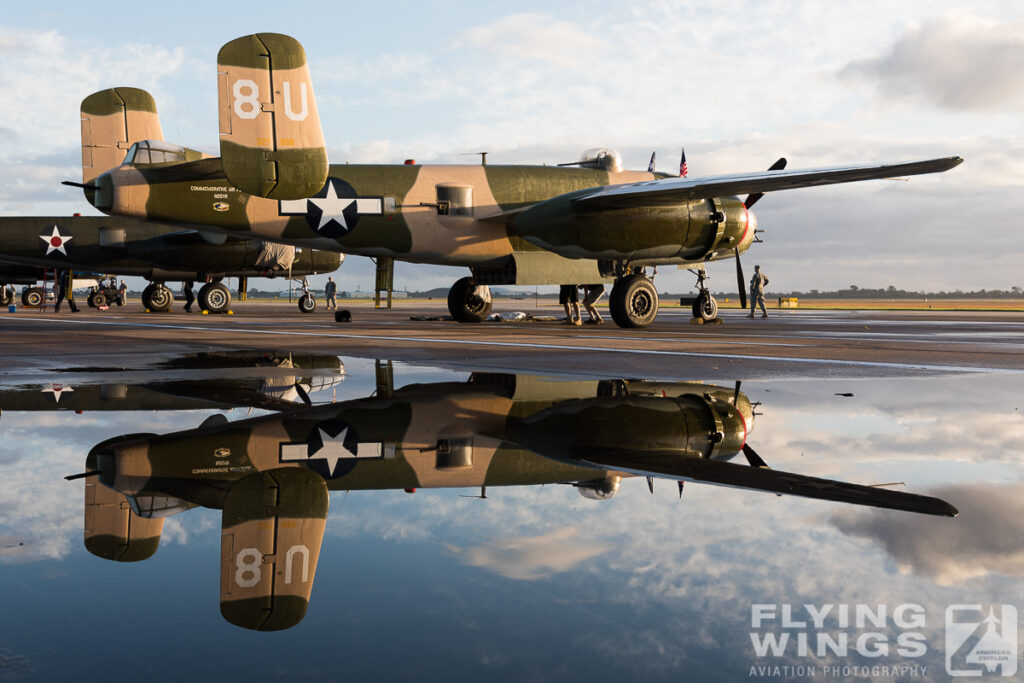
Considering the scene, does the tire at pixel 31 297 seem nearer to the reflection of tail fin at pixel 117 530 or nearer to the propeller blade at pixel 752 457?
the reflection of tail fin at pixel 117 530

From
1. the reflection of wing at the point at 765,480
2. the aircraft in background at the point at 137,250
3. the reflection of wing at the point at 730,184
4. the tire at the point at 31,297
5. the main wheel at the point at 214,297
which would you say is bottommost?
the tire at the point at 31,297

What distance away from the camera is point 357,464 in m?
3.40

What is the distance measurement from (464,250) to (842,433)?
13.9 metres

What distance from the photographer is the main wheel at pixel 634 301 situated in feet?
56.3

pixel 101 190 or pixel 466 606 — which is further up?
pixel 101 190

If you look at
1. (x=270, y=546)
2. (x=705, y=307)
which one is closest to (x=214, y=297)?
(x=705, y=307)

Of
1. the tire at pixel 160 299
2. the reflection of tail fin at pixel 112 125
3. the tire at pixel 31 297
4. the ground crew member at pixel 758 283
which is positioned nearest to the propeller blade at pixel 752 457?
the reflection of tail fin at pixel 112 125

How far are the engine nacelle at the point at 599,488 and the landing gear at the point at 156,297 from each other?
34.0m

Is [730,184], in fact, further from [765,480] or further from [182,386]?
[765,480]

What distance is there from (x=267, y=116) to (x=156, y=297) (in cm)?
2334

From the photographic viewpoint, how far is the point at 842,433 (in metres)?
4.41

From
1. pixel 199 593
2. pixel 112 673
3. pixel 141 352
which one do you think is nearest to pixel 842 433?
pixel 199 593

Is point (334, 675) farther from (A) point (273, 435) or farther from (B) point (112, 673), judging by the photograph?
(A) point (273, 435)

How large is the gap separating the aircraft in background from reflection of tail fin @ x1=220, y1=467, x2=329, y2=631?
88.1 feet
